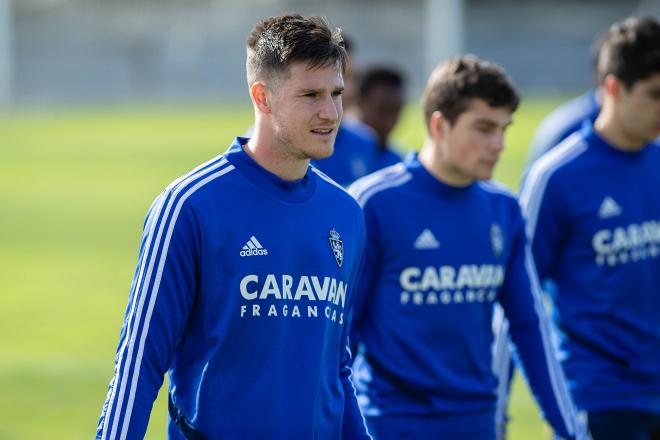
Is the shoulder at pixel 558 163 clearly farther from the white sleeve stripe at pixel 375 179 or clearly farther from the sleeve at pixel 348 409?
the sleeve at pixel 348 409

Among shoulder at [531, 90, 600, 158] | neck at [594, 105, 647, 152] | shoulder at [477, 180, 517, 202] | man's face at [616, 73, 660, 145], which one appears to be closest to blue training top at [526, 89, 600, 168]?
shoulder at [531, 90, 600, 158]

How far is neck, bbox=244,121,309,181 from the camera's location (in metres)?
3.89

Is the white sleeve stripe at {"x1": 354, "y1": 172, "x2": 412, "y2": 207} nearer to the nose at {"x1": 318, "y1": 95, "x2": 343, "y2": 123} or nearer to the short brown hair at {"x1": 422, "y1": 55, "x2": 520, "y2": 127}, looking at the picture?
the short brown hair at {"x1": 422, "y1": 55, "x2": 520, "y2": 127}

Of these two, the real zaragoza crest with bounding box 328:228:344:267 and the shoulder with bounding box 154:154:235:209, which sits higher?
the shoulder with bounding box 154:154:235:209

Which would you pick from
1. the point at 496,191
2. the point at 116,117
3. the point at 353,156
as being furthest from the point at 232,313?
the point at 116,117

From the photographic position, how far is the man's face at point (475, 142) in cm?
513

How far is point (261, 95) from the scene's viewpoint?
388 cm

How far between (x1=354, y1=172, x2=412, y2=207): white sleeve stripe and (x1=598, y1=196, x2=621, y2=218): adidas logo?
100 centimetres

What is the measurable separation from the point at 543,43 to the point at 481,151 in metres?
41.7

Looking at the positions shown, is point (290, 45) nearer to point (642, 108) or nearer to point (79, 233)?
point (642, 108)

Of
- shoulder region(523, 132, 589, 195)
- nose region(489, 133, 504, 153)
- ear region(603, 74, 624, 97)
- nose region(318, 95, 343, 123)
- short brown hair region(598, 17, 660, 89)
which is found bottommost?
nose region(318, 95, 343, 123)

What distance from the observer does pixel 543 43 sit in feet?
150

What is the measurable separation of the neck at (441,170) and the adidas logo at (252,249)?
1.65 m

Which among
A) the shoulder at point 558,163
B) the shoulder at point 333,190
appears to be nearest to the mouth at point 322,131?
the shoulder at point 333,190
